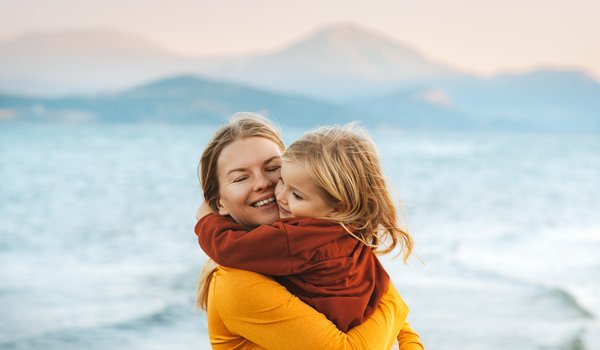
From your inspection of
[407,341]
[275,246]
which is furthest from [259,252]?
[407,341]

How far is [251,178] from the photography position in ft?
7.50

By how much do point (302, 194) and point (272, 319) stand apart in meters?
0.38

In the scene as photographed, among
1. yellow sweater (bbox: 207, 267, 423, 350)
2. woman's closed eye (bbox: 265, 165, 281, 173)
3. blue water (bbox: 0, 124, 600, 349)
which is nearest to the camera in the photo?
yellow sweater (bbox: 207, 267, 423, 350)

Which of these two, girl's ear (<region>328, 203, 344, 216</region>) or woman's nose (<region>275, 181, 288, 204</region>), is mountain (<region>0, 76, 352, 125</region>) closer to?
woman's nose (<region>275, 181, 288, 204</region>)

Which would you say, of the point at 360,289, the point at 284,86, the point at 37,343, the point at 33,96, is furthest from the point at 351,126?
the point at 284,86

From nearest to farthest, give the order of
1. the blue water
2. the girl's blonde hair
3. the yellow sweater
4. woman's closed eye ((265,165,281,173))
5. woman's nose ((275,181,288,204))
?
the yellow sweater < the girl's blonde hair < woman's nose ((275,181,288,204)) < woman's closed eye ((265,165,281,173)) < the blue water

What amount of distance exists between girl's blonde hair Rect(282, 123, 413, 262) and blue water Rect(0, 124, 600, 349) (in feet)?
0.46

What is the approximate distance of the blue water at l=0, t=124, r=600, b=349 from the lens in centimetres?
811

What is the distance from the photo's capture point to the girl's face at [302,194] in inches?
83.3

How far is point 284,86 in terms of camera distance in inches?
3816

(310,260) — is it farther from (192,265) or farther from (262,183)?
(192,265)

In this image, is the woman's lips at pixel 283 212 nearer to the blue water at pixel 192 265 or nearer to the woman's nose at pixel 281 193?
the woman's nose at pixel 281 193

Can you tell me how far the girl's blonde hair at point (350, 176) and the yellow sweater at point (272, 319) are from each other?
262mm

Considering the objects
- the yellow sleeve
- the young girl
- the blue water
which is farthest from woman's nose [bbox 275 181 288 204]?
the yellow sleeve
